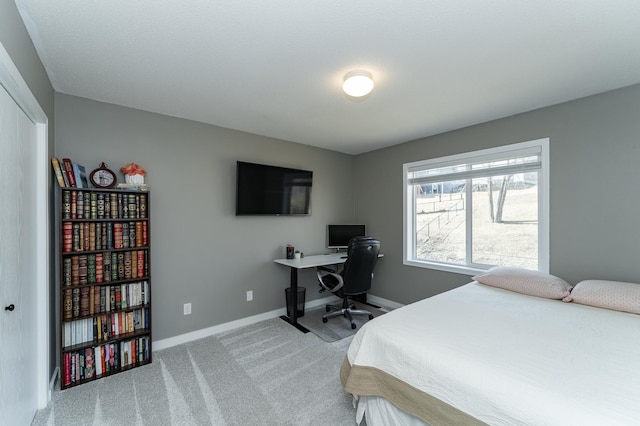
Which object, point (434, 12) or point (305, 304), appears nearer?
point (434, 12)

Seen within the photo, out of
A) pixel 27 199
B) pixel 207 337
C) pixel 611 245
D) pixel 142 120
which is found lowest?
pixel 207 337

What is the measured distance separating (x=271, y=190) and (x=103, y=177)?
66.8 inches

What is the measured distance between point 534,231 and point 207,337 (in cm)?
367

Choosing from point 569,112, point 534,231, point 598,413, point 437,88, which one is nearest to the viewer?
point 598,413

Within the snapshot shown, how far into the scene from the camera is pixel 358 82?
6.58ft

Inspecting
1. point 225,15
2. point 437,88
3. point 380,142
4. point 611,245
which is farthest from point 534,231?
point 225,15

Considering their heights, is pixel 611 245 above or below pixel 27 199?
below

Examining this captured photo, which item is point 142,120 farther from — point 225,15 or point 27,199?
point 225,15

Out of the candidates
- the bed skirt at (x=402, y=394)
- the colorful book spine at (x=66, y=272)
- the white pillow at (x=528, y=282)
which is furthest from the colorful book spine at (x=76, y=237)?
the white pillow at (x=528, y=282)

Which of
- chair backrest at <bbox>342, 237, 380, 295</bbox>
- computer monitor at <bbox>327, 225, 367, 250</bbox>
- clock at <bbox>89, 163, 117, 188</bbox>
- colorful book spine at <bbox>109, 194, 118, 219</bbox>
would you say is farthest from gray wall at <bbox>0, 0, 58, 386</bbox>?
computer monitor at <bbox>327, 225, 367, 250</bbox>

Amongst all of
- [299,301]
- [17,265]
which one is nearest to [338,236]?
[299,301]

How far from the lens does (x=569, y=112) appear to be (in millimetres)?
2568

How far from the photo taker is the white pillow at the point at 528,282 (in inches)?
88.4

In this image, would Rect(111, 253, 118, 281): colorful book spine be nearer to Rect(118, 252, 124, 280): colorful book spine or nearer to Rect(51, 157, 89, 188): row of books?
Rect(118, 252, 124, 280): colorful book spine
